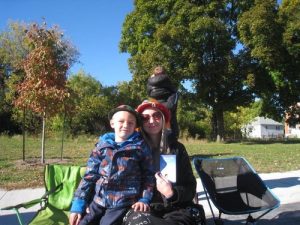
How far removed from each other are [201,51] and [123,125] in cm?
2319

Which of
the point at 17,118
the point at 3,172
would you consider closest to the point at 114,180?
the point at 3,172

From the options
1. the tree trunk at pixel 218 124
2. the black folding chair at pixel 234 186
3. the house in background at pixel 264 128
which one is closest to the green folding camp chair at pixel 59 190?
the black folding chair at pixel 234 186

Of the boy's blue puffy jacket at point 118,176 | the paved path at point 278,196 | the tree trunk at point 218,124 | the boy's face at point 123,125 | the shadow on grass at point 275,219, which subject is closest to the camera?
the boy's blue puffy jacket at point 118,176

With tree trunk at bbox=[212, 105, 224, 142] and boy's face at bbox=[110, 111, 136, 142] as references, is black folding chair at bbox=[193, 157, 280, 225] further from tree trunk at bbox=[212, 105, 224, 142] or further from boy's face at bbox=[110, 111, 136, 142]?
tree trunk at bbox=[212, 105, 224, 142]

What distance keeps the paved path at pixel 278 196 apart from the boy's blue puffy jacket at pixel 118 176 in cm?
246

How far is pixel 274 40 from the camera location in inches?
965

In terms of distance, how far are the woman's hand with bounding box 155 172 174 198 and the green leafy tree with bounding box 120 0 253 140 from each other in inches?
860

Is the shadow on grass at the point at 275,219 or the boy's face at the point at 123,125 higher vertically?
the boy's face at the point at 123,125

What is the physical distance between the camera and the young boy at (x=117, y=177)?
3.72 m

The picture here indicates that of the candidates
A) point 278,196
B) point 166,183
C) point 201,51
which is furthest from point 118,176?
point 201,51

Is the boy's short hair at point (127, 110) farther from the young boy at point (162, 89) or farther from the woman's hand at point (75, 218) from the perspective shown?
the young boy at point (162, 89)

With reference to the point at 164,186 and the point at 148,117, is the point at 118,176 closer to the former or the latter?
the point at 164,186

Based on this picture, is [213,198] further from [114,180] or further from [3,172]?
[3,172]

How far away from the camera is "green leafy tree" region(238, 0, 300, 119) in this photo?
A: 24109 mm
